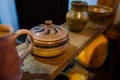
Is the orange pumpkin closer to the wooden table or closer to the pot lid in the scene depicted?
the wooden table

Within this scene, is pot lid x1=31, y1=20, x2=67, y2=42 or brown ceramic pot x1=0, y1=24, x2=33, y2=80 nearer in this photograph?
brown ceramic pot x1=0, y1=24, x2=33, y2=80

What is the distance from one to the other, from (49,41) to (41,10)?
2.57 feet

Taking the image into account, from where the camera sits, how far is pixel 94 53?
Answer: 1.17m

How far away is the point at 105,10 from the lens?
1219mm

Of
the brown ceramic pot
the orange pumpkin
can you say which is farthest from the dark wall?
the brown ceramic pot

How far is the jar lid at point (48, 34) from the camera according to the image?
64 cm

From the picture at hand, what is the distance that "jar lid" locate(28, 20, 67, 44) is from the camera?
2.11ft

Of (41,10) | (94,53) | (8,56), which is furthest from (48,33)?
(41,10)

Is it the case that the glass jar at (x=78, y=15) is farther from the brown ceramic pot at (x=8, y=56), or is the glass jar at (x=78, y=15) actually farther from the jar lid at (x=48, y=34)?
the brown ceramic pot at (x=8, y=56)

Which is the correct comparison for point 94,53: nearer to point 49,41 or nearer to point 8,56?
point 49,41

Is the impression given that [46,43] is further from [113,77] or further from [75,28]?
[113,77]

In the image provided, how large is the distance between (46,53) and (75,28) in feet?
1.08

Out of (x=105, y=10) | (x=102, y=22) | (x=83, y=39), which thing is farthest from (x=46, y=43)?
(x=105, y=10)

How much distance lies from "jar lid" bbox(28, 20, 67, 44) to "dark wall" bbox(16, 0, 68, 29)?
0.69m
